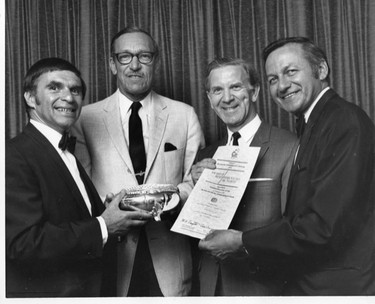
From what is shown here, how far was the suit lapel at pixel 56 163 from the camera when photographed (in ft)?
7.38

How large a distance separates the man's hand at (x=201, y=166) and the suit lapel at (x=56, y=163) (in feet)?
1.60

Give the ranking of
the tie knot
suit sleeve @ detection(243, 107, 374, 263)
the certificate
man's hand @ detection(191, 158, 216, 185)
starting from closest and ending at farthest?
suit sleeve @ detection(243, 107, 374, 263)
the certificate
man's hand @ detection(191, 158, 216, 185)
the tie knot

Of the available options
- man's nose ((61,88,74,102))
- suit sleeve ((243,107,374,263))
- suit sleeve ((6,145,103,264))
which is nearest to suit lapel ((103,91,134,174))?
man's nose ((61,88,74,102))

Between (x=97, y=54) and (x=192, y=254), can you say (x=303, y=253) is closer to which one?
(x=192, y=254)

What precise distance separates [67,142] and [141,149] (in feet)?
1.09

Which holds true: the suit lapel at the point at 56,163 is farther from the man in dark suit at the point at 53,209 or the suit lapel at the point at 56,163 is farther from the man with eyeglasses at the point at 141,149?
the man with eyeglasses at the point at 141,149

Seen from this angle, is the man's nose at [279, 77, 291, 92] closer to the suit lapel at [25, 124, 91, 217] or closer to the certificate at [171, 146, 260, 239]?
the certificate at [171, 146, 260, 239]

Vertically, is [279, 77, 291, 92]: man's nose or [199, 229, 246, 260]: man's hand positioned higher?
[279, 77, 291, 92]: man's nose

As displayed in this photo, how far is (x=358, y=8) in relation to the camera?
248 cm

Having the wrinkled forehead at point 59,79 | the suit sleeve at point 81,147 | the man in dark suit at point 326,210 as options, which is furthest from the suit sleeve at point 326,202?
the wrinkled forehead at point 59,79

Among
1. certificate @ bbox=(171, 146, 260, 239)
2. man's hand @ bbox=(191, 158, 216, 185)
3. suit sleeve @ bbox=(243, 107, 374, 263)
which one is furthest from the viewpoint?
man's hand @ bbox=(191, 158, 216, 185)

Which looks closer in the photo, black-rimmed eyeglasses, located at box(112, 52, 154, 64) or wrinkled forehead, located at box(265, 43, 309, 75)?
wrinkled forehead, located at box(265, 43, 309, 75)

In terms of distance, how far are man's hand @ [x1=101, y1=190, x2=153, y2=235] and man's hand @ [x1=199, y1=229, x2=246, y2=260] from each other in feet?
0.88

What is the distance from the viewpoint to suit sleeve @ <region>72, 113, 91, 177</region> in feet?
7.86
